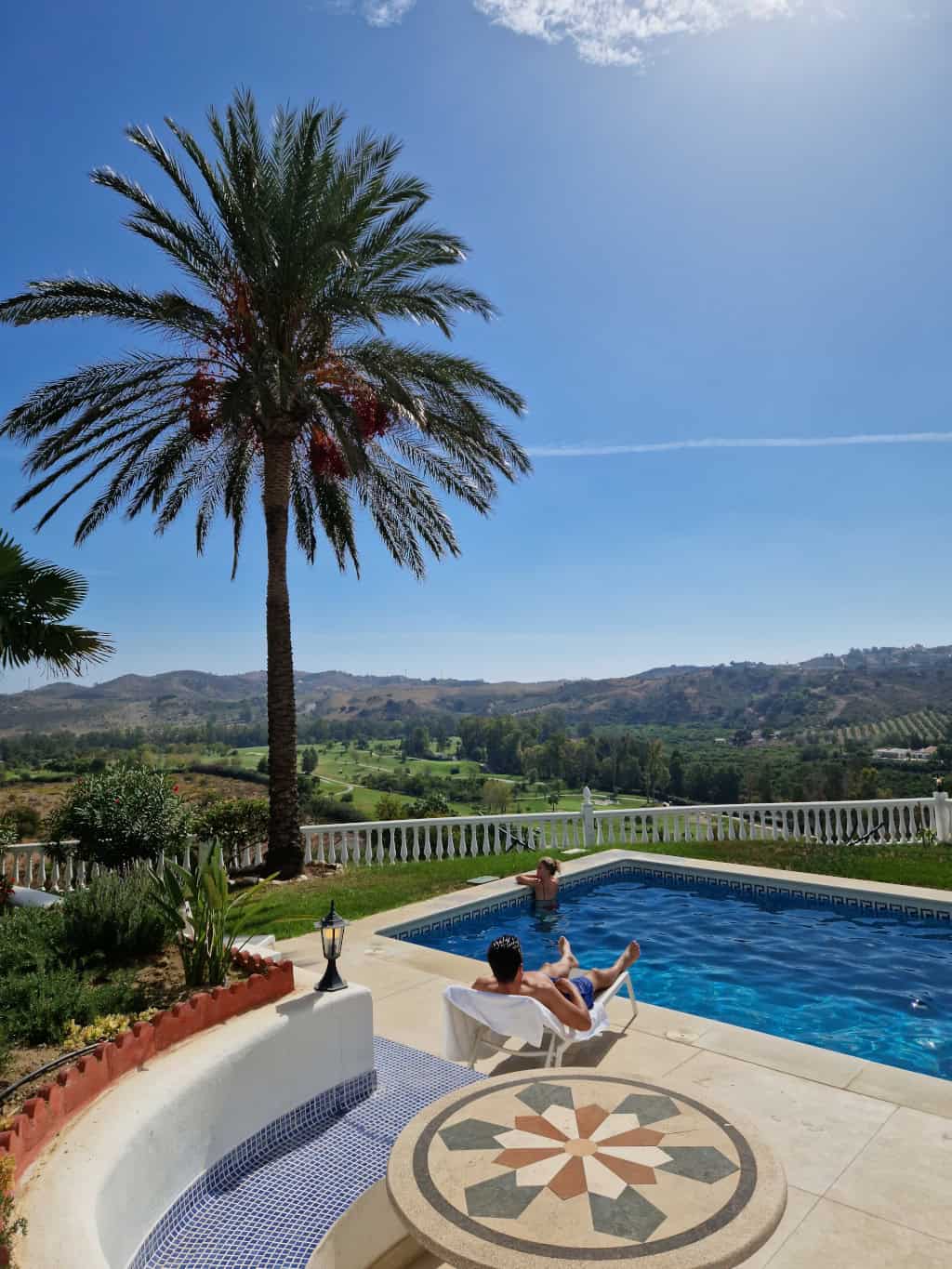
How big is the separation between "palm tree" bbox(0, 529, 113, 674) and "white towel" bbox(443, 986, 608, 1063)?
18.2 ft

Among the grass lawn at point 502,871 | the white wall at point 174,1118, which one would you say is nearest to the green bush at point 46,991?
the white wall at point 174,1118

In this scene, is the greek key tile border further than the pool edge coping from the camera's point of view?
No

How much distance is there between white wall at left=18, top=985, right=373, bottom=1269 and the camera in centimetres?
238

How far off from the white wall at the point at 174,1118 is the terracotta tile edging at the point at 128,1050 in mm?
57

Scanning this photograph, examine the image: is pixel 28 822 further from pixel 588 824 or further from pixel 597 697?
pixel 597 697

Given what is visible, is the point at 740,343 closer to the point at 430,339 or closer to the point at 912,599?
the point at 430,339

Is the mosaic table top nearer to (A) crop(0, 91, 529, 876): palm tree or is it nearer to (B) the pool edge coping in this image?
(B) the pool edge coping

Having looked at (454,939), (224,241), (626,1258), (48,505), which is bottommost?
(454,939)

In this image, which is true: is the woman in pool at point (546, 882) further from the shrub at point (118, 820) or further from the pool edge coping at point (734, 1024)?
the shrub at point (118, 820)

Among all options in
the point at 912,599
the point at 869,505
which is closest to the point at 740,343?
the point at 869,505

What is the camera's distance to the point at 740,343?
12203mm

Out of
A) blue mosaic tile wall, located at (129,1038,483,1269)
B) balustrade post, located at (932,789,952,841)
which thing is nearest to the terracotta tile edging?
blue mosaic tile wall, located at (129,1038,483,1269)

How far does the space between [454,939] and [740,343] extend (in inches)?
400

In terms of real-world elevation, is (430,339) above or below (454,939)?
above
